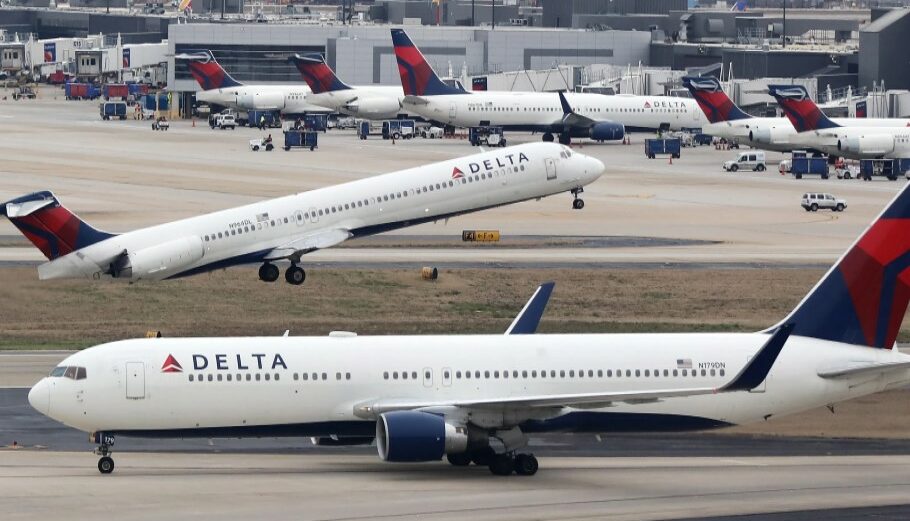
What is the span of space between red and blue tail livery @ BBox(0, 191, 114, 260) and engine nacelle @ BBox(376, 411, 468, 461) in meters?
28.6

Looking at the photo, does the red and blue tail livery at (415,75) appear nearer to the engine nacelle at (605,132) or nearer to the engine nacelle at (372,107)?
the engine nacelle at (605,132)

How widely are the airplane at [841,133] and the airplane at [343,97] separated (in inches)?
1971

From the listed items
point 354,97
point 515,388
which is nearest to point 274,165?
point 354,97

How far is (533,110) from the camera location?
167750 mm

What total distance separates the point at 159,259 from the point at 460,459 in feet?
103

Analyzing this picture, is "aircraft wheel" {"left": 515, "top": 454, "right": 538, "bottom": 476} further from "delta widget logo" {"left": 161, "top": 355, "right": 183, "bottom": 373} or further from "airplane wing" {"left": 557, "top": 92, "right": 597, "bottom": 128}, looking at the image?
"airplane wing" {"left": 557, "top": 92, "right": 597, "bottom": 128}

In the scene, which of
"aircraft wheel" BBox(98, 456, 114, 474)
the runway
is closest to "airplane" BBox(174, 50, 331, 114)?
the runway

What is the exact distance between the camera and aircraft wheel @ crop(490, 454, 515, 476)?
45500 millimetres

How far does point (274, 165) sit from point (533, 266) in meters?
62.6

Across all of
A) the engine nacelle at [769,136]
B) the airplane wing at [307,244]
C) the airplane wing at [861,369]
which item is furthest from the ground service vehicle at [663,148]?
the airplane wing at [861,369]

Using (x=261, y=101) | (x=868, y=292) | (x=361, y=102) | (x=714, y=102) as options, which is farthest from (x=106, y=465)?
(x=261, y=101)

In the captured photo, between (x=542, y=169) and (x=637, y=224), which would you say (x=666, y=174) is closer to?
(x=637, y=224)

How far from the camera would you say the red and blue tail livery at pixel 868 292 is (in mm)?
47188

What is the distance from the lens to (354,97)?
182 m
